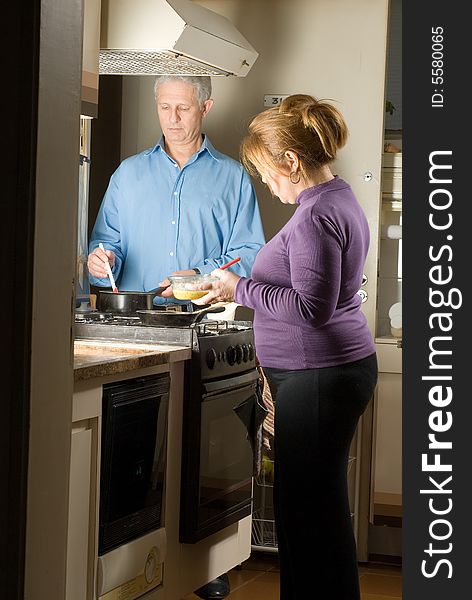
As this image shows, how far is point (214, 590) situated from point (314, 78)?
2.11 meters

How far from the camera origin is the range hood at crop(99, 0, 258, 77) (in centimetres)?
339

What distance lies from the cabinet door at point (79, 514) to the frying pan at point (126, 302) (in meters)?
0.79

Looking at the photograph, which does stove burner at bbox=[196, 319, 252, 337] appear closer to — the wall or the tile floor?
the tile floor

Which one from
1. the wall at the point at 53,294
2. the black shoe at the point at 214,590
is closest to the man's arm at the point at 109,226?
the black shoe at the point at 214,590

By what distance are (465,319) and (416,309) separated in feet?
0.24

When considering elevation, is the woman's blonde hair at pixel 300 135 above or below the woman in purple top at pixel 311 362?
above

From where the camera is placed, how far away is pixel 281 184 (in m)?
2.58

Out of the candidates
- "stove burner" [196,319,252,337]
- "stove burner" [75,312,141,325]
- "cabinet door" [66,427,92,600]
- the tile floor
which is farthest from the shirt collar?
"cabinet door" [66,427,92,600]

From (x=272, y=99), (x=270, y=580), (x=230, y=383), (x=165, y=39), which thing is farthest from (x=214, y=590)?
(x=272, y=99)

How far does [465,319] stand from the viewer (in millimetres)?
1470

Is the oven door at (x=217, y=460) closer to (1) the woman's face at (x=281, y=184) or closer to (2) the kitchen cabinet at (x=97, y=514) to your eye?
(2) the kitchen cabinet at (x=97, y=514)

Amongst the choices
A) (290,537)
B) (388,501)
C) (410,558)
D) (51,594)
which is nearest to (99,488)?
(290,537)

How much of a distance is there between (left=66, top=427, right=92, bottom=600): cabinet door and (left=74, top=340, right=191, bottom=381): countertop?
0.51 ft

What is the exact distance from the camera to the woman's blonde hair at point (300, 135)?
99.3 inches
